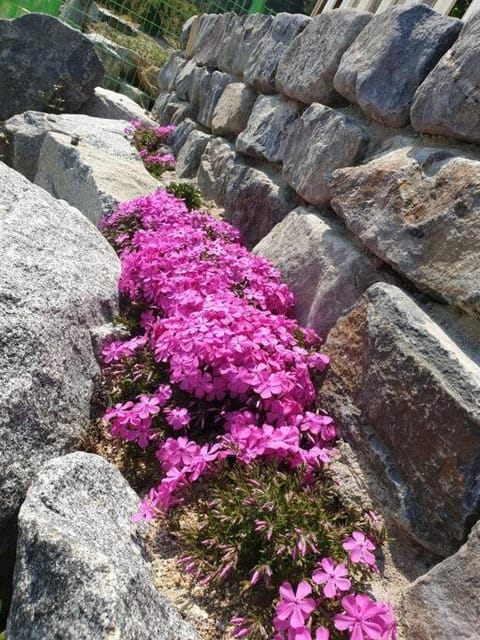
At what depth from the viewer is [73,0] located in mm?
12297

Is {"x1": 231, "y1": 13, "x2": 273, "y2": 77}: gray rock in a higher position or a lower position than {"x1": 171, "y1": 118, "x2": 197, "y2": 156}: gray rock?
higher

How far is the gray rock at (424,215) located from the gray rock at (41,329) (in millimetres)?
1362

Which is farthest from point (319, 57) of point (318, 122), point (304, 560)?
→ point (304, 560)

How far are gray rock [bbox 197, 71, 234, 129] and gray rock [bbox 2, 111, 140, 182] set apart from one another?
3.02 ft

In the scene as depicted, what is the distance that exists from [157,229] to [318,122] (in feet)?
4.47

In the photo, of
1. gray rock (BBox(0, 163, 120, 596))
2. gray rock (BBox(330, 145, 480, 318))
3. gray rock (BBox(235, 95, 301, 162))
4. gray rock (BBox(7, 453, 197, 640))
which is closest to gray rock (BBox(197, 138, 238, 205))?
gray rock (BBox(235, 95, 301, 162))

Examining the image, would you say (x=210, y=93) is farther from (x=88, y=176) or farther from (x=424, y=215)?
(x=424, y=215)

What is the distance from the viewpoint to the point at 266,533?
184 cm

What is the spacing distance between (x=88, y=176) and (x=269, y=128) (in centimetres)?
152

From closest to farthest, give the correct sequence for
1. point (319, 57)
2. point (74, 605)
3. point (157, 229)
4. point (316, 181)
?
point (74, 605)
point (316, 181)
point (319, 57)
point (157, 229)

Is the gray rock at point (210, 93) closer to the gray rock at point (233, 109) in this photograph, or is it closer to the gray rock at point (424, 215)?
the gray rock at point (233, 109)

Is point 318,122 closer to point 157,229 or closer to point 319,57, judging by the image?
point 319,57

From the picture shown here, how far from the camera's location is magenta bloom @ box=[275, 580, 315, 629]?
1575 mm

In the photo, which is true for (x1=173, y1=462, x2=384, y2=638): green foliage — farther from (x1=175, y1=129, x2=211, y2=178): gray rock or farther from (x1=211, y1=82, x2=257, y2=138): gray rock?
(x1=175, y1=129, x2=211, y2=178): gray rock
